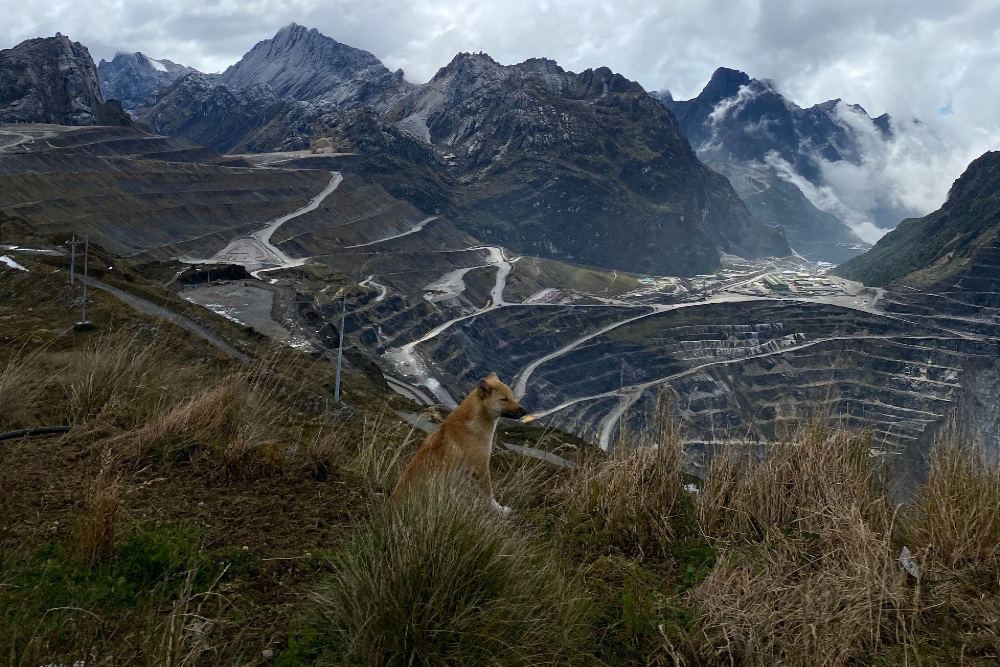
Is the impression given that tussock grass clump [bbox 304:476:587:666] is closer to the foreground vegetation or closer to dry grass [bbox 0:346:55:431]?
the foreground vegetation

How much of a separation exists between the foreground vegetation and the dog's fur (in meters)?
0.37

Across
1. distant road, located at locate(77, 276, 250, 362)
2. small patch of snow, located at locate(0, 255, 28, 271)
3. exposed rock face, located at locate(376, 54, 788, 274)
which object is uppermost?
exposed rock face, located at locate(376, 54, 788, 274)

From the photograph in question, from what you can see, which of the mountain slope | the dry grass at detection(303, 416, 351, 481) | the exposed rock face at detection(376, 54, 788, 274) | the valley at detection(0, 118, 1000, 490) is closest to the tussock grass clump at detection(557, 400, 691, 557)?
the dry grass at detection(303, 416, 351, 481)

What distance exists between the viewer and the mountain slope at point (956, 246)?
9456cm

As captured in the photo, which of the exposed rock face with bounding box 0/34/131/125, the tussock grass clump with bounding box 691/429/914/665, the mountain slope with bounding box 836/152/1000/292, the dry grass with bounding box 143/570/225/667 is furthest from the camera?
the exposed rock face with bounding box 0/34/131/125

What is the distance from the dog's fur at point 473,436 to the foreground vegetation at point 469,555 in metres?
0.37

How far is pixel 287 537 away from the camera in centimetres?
A: 408

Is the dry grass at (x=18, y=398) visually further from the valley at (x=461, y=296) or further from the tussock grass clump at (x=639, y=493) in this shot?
the valley at (x=461, y=296)

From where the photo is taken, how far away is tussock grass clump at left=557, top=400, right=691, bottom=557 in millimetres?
4609

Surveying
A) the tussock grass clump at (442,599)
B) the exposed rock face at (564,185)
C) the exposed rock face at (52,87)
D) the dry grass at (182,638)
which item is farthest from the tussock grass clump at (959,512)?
the exposed rock face at (564,185)

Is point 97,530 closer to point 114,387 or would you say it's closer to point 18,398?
point 18,398

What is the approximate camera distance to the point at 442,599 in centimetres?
290

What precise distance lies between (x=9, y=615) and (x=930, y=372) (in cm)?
9086

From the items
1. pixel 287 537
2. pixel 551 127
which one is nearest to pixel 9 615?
pixel 287 537
